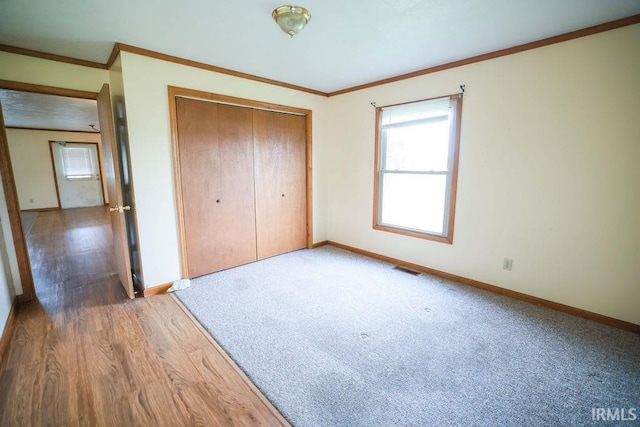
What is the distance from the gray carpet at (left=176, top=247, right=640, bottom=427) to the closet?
2.01ft

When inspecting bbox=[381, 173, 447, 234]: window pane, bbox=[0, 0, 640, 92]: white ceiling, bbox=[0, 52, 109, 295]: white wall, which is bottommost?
bbox=[381, 173, 447, 234]: window pane

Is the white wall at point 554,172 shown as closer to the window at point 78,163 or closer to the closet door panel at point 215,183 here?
the closet door panel at point 215,183

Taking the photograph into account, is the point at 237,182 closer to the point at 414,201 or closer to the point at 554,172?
the point at 414,201

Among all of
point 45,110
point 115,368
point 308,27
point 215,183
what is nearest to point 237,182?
point 215,183

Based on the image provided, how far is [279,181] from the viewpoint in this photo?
3.90 meters

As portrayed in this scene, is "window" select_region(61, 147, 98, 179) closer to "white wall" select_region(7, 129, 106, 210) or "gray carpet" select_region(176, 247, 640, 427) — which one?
"white wall" select_region(7, 129, 106, 210)

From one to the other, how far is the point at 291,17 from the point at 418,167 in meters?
2.22

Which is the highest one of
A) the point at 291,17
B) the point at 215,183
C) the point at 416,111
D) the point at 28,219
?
the point at 291,17

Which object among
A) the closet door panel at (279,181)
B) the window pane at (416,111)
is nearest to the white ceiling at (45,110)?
the closet door panel at (279,181)

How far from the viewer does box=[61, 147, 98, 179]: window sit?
8.06 meters

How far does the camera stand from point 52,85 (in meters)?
2.60

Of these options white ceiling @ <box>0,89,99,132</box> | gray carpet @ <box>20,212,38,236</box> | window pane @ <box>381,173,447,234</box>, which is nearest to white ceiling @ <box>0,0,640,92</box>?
window pane @ <box>381,173,447,234</box>

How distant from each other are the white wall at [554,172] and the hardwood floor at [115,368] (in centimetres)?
259

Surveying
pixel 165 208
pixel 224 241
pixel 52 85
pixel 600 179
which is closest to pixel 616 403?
pixel 600 179
